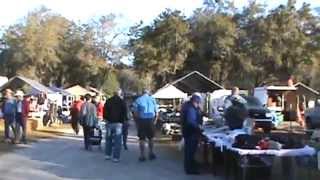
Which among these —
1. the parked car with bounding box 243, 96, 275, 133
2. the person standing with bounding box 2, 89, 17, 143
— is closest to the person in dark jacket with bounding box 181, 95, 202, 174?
the person standing with bounding box 2, 89, 17, 143

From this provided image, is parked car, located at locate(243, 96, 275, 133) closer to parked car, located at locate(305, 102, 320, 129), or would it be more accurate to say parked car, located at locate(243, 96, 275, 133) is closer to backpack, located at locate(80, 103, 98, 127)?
parked car, located at locate(305, 102, 320, 129)

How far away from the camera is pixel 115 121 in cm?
1695

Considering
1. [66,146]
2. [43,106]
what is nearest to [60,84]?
[43,106]

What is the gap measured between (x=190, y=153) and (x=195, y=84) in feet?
106

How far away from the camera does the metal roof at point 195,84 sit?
45594 mm

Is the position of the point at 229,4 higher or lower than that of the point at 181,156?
higher

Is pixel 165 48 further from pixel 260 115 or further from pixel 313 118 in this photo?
pixel 260 115

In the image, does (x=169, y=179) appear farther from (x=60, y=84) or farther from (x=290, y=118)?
(x=60, y=84)

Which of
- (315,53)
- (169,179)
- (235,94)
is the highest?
(315,53)

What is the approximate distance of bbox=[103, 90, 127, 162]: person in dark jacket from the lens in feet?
55.1

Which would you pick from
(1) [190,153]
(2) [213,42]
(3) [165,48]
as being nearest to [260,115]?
(1) [190,153]

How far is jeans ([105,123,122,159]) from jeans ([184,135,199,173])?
255cm

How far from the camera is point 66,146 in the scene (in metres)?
22.2

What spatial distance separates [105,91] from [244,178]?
263 feet
